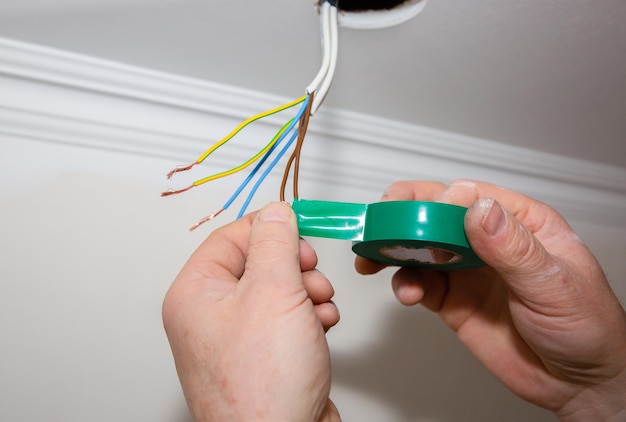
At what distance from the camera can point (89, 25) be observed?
73cm

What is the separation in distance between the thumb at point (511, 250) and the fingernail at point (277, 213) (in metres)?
0.20

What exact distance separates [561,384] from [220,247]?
542 mm

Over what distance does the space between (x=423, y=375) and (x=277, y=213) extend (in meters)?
0.63

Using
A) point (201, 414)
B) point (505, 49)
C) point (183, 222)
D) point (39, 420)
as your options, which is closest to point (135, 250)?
point (183, 222)

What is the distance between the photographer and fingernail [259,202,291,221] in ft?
1.85

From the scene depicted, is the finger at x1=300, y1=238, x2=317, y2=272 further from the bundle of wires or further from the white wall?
the white wall

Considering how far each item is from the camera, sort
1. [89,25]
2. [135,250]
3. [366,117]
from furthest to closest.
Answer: [366,117]
[135,250]
[89,25]

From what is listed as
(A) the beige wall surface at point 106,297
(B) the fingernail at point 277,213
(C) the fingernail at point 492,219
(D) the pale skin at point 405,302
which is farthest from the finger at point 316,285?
(A) the beige wall surface at point 106,297

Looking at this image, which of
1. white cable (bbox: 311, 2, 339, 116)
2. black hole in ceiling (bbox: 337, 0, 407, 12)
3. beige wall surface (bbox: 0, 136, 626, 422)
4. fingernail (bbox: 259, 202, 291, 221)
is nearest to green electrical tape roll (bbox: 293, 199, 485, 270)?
fingernail (bbox: 259, 202, 291, 221)

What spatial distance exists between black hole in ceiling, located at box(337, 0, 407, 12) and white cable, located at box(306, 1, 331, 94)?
0.10 feet

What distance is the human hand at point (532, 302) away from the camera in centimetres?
55

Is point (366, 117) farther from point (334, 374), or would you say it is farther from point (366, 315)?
point (334, 374)

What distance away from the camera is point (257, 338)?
49 centimetres

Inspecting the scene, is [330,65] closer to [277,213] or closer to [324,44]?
[324,44]
